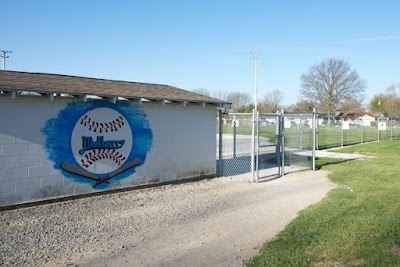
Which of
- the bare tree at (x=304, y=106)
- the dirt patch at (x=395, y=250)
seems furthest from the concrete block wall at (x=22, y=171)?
the bare tree at (x=304, y=106)

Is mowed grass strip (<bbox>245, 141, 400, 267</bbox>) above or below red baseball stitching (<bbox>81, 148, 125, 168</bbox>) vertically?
below

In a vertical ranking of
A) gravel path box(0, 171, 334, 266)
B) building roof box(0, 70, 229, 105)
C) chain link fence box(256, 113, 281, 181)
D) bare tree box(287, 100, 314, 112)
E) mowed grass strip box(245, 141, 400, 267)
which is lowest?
gravel path box(0, 171, 334, 266)

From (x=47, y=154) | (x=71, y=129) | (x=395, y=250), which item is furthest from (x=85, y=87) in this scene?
(x=395, y=250)

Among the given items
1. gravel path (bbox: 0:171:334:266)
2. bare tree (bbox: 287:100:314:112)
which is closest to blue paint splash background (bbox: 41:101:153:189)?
gravel path (bbox: 0:171:334:266)

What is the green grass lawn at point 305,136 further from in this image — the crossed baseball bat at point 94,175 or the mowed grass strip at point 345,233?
the crossed baseball bat at point 94,175

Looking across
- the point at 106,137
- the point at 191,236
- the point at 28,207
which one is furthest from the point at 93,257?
the point at 106,137

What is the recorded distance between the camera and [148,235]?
6.46 m

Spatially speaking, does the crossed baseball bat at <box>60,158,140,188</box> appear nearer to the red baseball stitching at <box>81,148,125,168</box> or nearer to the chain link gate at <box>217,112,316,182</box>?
the red baseball stitching at <box>81,148,125,168</box>

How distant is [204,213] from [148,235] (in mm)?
1725

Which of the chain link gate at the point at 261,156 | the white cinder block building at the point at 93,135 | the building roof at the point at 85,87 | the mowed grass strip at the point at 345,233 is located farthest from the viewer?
the chain link gate at the point at 261,156

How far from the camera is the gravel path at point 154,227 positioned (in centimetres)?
545

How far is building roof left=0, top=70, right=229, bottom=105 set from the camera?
8.22m

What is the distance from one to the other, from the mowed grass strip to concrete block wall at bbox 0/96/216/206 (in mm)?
4330

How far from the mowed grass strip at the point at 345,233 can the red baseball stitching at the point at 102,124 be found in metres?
4.95
